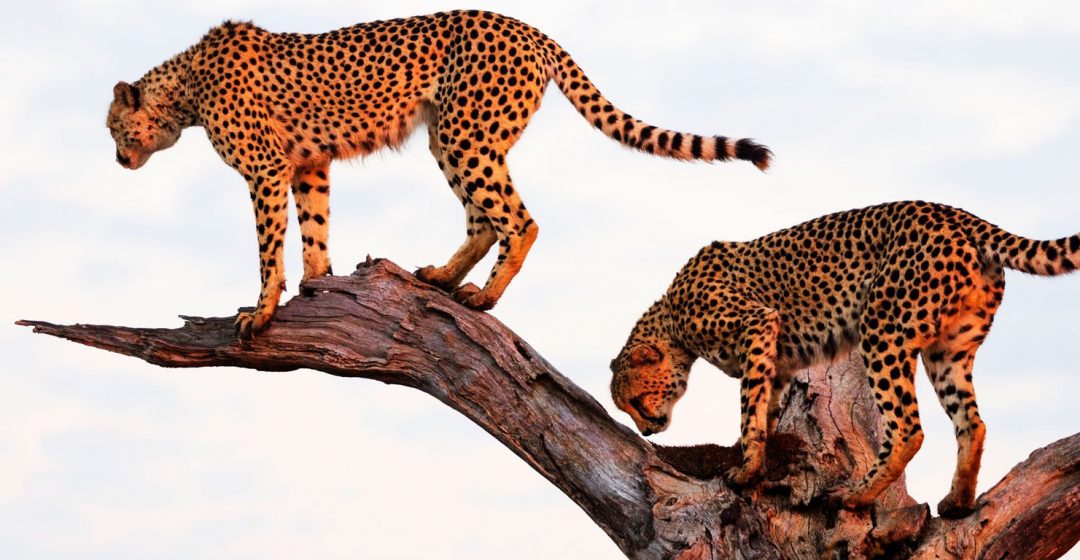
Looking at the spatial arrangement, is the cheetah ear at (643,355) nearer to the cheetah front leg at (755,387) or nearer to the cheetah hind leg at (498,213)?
the cheetah front leg at (755,387)

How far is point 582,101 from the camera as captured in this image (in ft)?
35.8

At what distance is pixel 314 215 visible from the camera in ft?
37.6

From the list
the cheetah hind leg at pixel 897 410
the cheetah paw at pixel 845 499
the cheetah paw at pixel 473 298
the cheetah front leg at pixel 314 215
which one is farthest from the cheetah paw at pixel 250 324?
the cheetah hind leg at pixel 897 410

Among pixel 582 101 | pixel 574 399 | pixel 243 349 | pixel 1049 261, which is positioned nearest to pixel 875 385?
pixel 1049 261

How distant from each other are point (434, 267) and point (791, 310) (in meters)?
2.57

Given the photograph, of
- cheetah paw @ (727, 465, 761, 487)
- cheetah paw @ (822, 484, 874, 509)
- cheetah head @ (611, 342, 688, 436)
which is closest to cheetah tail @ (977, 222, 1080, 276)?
cheetah paw @ (822, 484, 874, 509)

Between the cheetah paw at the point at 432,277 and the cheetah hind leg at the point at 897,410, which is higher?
the cheetah paw at the point at 432,277

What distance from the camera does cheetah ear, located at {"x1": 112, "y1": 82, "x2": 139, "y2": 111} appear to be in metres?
11.7

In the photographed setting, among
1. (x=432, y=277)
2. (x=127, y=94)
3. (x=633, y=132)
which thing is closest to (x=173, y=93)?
(x=127, y=94)

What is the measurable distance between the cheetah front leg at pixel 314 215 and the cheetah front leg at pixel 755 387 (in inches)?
130

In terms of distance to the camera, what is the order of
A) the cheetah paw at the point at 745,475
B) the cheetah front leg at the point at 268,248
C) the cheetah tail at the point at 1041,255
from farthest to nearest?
the cheetah front leg at the point at 268,248
the cheetah paw at the point at 745,475
the cheetah tail at the point at 1041,255

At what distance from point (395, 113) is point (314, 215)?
1.13 meters

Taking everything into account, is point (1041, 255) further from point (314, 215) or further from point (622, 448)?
point (314, 215)

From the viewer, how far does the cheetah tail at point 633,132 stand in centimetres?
1052
